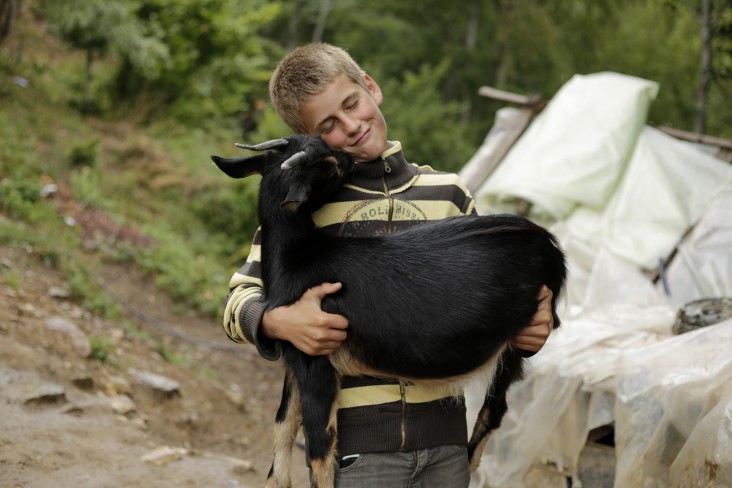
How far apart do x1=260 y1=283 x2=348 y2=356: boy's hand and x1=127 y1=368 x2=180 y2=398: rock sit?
14.1 feet

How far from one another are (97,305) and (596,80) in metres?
5.16

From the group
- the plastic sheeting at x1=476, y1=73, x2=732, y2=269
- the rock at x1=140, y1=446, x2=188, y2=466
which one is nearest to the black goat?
the rock at x1=140, y1=446, x2=188, y2=466

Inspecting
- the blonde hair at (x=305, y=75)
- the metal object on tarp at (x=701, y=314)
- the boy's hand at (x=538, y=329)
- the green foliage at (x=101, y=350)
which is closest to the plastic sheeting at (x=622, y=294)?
the metal object on tarp at (x=701, y=314)

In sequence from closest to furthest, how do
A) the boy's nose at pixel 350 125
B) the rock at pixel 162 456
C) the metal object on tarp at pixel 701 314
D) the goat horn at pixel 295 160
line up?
1. the goat horn at pixel 295 160
2. the boy's nose at pixel 350 125
3. the metal object on tarp at pixel 701 314
4. the rock at pixel 162 456

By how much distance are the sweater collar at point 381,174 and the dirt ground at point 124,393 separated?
2558 millimetres

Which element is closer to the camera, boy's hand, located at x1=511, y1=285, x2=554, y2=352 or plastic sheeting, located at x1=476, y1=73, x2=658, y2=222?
boy's hand, located at x1=511, y1=285, x2=554, y2=352

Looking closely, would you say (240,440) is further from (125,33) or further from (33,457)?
(125,33)

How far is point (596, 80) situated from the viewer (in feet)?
21.0

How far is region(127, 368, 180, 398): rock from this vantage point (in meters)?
6.08

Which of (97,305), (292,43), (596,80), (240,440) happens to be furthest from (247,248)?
(292,43)

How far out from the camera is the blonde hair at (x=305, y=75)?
238cm

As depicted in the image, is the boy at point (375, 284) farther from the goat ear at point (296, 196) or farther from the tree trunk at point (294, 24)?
the tree trunk at point (294, 24)

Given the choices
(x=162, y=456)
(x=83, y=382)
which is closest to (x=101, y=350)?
(x=83, y=382)

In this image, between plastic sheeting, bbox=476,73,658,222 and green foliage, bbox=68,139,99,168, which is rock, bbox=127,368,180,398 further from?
green foliage, bbox=68,139,99,168
